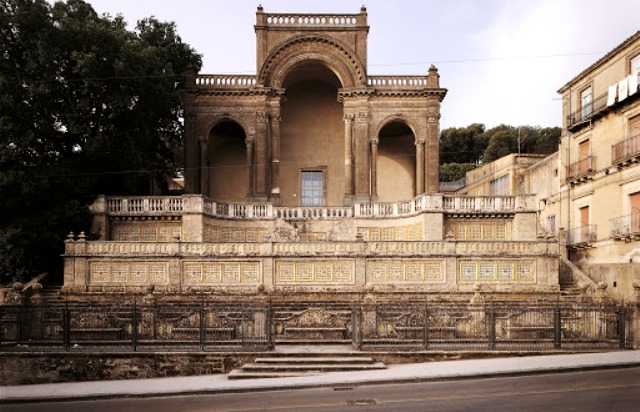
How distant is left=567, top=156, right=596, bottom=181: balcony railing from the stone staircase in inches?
715

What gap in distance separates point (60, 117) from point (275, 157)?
1163 cm

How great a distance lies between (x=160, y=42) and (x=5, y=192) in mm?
14364

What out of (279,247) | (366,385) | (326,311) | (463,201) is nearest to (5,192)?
(279,247)

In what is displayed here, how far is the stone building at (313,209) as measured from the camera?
69.2 ft

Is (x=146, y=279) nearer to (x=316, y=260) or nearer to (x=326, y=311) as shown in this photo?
(x=316, y=260)

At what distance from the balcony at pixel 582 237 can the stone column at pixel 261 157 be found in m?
16.4

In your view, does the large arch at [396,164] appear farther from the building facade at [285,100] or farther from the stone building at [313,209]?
the building facade at [285,100]

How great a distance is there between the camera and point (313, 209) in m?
26.6

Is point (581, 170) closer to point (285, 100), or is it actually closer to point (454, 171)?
point (285, 100)

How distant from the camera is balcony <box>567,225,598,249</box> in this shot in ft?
84.4

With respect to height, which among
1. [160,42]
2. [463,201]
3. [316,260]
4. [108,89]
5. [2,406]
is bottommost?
[2,406]

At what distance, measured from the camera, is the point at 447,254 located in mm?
21375

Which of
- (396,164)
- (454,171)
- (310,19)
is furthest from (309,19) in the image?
(454,171)

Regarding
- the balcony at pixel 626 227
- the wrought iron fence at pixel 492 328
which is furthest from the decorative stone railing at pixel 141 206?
the balcony at pixel 626 227
